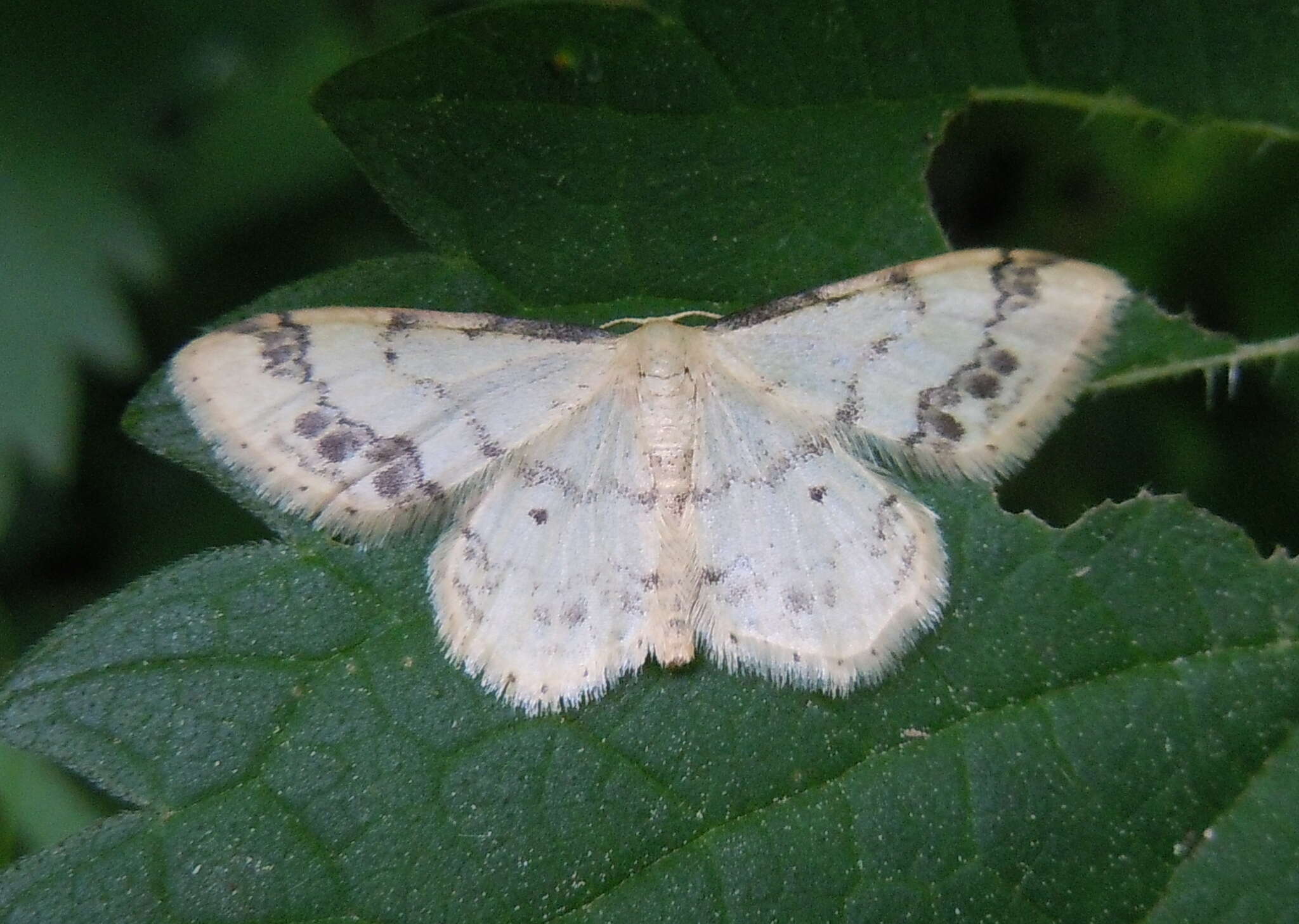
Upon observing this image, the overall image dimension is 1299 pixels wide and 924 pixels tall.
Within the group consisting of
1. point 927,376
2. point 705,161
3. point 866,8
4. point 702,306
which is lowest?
point 927,376

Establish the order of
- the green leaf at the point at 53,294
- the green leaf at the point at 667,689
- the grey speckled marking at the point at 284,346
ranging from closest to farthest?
the green leaf at the point at 667,689, the grey speckled marking at the point at 284,346, the green leaf at the point at 53,294

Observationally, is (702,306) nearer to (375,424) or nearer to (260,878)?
(375,424)

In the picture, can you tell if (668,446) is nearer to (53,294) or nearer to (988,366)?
(988,366)

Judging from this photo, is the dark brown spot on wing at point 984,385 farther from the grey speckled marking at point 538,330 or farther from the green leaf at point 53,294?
the green leaf at point 53,294

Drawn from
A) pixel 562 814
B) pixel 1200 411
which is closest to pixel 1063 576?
pixel 1200 411

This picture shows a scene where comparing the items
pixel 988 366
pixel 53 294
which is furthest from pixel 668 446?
Answer: pixel 53 294

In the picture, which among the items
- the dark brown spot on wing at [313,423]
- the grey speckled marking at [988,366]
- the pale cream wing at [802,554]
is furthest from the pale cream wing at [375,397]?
the grey speckled marking at [988,366]

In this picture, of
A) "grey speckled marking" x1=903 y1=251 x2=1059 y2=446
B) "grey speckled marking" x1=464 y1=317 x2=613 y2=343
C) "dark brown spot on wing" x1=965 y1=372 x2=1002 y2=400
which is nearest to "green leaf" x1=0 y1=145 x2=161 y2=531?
"grey speckled marking" x1=464 y1=317 x2=613 y2=343
